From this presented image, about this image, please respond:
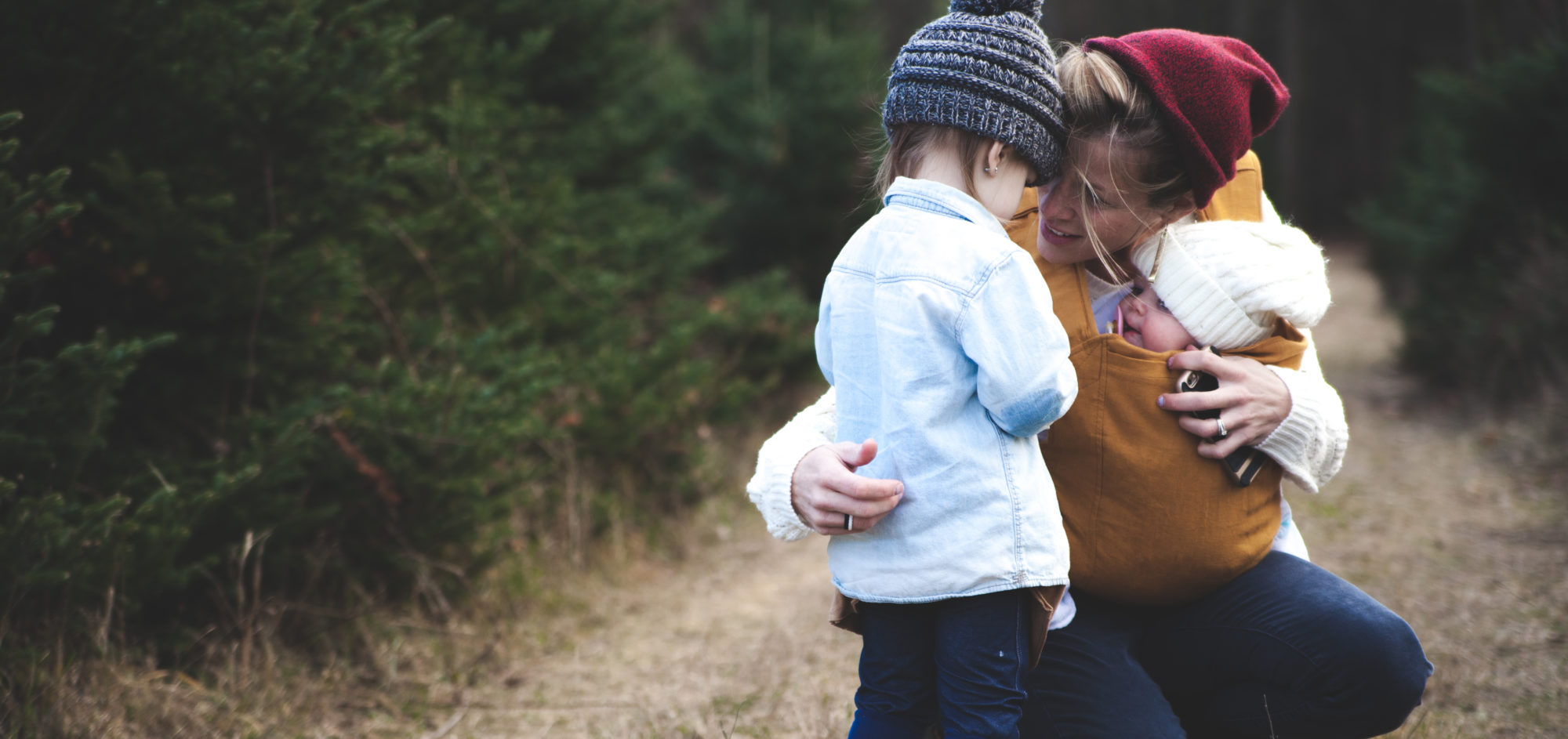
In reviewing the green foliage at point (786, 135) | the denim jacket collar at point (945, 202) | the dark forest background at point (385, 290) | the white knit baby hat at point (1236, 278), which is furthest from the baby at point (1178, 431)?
the green foliage at point (786, 135)

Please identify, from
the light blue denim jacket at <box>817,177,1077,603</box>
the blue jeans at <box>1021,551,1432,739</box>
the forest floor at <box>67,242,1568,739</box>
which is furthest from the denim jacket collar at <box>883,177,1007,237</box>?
the forest floor at <box>67,242,1568,739</box>

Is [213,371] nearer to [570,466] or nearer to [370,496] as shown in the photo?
[370,496]

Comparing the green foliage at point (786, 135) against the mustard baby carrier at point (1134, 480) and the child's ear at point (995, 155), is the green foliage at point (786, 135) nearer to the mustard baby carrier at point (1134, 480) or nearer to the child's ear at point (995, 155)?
the mustard baby carrier at point (1134, 480)

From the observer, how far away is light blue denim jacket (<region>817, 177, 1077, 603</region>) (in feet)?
4.96

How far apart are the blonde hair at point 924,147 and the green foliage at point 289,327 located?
5.38 feet

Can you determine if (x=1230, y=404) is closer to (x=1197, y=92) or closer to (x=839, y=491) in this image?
(x=1197, y=92)

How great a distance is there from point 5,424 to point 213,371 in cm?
63

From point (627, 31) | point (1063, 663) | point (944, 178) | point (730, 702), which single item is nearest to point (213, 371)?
point (730, 702)

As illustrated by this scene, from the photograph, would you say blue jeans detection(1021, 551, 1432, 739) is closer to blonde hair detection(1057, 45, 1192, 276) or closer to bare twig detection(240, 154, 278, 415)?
blonde hair detection(1057, 45, 1192, 276)

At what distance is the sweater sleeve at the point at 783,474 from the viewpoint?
1.67 m

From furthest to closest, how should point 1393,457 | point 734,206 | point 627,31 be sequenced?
point 734,206, point 1393,457, point 627,31

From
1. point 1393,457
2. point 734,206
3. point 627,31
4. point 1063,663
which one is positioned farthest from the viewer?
point 734,206

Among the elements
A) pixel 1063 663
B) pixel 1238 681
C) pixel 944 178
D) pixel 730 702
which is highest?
pixel 944 178

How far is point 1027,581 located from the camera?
1553 mm
